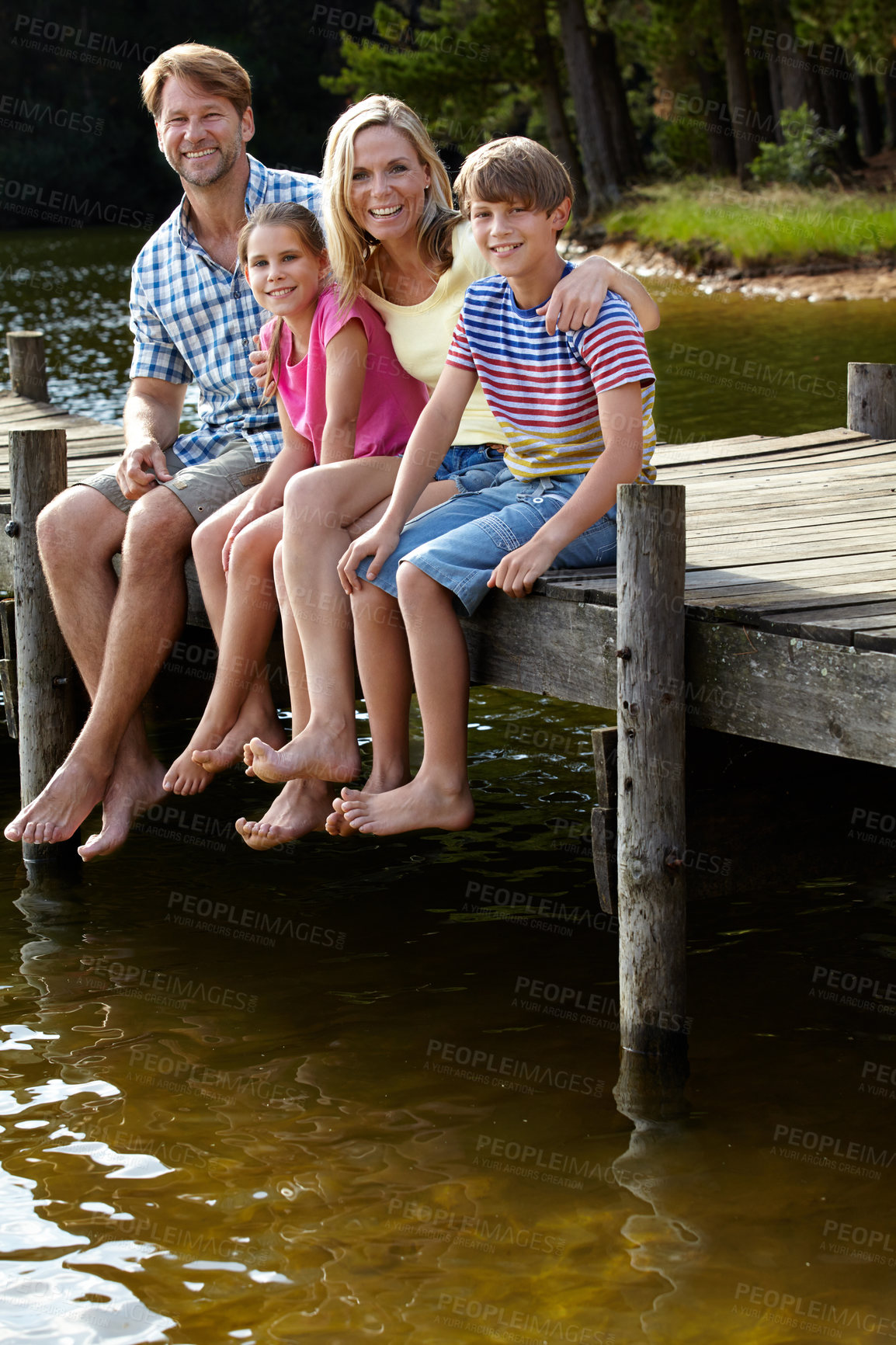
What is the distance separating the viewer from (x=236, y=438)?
5320mm

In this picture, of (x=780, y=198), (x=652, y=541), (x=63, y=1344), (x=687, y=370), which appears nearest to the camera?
(x=63, y=1344)

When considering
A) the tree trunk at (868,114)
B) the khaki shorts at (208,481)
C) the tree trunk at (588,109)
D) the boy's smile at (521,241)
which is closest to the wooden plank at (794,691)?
the boy's smile at (521,241)

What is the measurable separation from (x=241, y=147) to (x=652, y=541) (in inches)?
99.5

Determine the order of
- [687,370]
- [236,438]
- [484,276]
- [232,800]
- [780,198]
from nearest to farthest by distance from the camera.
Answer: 1. [484,276]
2. [236,438]
3. [232,800]
4. [687,370]
5. [780,198]

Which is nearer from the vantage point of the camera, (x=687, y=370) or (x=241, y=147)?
(x=241, y=147)

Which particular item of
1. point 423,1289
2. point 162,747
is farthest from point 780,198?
point 423,1289

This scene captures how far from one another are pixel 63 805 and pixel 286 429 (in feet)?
4.32

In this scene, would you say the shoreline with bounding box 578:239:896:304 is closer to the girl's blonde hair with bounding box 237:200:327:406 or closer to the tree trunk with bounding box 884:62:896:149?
the tree trunk with bounding box 884:62:896:149

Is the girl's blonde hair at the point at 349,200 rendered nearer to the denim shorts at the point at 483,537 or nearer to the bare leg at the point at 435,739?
the denim shorts at the point at 483,537

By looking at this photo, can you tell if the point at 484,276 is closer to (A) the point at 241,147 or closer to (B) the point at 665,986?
(A) the point at 241,147

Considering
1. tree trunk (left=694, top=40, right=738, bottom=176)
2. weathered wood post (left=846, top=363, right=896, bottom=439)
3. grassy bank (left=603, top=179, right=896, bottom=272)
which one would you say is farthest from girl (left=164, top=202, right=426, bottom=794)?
tree trunk (left=694, top=40, right=738, bottom=176)

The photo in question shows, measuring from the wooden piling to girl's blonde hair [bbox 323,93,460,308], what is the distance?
111 centimetres

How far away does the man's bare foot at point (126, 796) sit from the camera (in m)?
4.92

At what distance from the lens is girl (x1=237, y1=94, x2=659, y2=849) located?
13.9 feet
